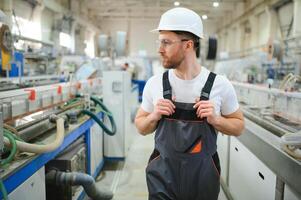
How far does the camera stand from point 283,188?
1485 mm

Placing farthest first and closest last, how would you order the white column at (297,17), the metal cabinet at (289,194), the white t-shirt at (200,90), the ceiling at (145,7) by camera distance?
the ceiling at (145,7)
the white column at (297,17)
the metal cabinet at (289,194)
the white t-shirt at (200,90)

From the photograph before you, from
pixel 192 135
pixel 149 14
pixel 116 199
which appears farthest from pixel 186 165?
pixel 149 14

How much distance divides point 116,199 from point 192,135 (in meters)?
1.81

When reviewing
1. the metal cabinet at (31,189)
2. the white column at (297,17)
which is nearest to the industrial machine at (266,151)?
the metal cabinet at (31,189)

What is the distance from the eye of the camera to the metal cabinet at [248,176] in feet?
5.54

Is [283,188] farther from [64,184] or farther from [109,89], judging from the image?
[109,89]

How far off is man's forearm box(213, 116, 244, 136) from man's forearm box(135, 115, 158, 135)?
293 mm

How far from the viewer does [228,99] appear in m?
1.30

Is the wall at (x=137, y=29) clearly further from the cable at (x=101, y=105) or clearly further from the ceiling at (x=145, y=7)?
the cable at (x=101, y=105)

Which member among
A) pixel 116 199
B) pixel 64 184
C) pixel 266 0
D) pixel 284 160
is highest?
pixel 266 0

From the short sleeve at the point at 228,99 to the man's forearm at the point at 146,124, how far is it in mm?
344

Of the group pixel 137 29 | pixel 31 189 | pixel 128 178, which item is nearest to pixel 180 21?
pixel 31 189

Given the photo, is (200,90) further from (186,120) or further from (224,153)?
(224,153)

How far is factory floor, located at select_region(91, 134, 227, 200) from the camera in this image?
2.84m
